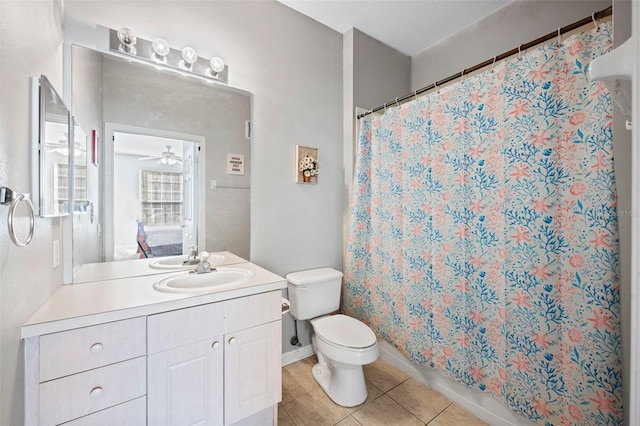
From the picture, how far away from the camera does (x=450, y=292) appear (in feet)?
5.45

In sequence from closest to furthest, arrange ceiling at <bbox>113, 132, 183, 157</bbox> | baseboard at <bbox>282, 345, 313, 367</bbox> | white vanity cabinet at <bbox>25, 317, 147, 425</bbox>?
white vanity cabinet at <bbox>25, 317, 147, 425</bbox>, ceiling at <bbox>113, 132, 183, 157</bbox>, baseboard at <bbox>282, 345, 313, 367</bbox>

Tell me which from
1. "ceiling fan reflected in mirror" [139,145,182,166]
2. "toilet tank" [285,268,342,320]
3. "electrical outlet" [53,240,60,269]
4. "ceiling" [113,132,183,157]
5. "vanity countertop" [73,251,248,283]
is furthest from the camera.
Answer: "toilet tank" [285,268,342,320]

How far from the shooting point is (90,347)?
1003 mm

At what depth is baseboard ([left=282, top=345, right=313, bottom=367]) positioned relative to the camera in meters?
2.11

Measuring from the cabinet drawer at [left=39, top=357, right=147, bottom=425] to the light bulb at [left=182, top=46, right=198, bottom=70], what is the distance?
161 cm

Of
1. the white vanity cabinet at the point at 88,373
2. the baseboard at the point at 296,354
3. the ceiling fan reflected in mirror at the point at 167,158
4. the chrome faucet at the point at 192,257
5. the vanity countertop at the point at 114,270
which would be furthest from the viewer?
the baseboard at the point at 296,354

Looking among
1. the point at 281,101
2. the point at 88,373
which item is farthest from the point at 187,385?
the point at 281,101

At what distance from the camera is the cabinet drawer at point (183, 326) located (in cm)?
112

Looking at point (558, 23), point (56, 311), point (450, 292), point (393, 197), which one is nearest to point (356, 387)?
point (450, 292)

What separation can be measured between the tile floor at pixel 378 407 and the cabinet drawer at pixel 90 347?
1013 millimetres

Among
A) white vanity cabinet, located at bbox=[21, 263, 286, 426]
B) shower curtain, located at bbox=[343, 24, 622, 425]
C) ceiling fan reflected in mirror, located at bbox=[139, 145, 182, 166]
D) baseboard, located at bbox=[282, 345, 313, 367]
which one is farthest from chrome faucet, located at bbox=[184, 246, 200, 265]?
shower curtain, located at bbox=[343, 24, 622, 425]

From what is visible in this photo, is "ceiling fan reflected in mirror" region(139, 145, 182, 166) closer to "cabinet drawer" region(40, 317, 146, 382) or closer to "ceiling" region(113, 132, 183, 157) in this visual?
"ceiling" region(113, 132, 183, 157)

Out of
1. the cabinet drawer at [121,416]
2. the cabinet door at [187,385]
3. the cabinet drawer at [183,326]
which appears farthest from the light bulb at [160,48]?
the cabinet drawer at [121,416]

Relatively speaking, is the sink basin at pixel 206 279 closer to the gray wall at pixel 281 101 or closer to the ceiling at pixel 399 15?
the gray wall at pixel 281 101
